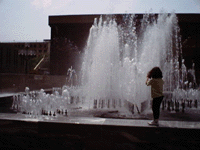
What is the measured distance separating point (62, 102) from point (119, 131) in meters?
4.37

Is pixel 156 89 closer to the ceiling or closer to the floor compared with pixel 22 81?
closer to the floor

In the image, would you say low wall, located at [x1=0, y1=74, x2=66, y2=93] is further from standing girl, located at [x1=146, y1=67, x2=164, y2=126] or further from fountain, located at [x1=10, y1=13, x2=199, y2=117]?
standing girl, located at [x1=146, y1=67, x2=164, y2=126]

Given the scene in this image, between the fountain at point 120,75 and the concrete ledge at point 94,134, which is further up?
the fountain at point 120,75

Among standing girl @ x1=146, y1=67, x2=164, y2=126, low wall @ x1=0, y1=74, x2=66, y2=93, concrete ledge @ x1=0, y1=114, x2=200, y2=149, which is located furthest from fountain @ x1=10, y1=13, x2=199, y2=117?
low wall @ x1=0, y1=74, x2=66, y2=93

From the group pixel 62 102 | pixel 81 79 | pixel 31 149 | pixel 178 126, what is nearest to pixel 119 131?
pixel 178 126

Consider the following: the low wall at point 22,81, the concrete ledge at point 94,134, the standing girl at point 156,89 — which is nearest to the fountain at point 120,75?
the concrete ledge at point 94,134

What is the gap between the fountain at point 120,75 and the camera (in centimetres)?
671

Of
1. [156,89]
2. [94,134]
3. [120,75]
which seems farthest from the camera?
[120,75]

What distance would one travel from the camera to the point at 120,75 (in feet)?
34.3

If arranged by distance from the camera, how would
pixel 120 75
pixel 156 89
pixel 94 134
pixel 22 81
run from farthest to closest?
pixel 22 81 < pixel 120 75 < pixel 156 89 < pixel 94 134

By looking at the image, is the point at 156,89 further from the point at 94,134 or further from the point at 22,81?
the point at 22,81

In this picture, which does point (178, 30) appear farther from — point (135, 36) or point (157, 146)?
point (157, 146)

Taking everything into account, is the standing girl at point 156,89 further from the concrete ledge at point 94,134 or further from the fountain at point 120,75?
the fountain at point 120,75

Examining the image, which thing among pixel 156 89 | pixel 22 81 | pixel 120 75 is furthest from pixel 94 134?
pixel 22 81
